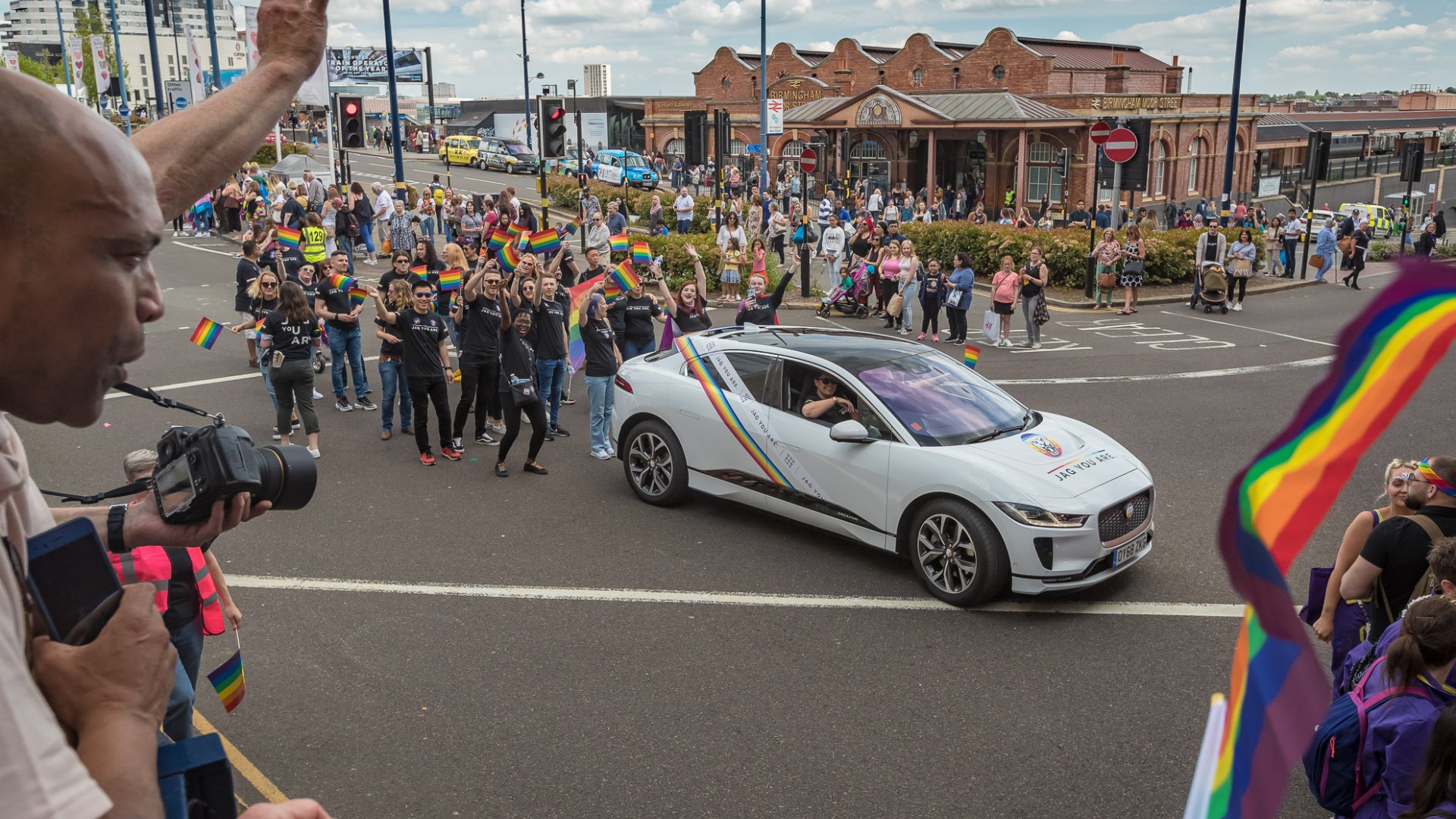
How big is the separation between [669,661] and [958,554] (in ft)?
7.01

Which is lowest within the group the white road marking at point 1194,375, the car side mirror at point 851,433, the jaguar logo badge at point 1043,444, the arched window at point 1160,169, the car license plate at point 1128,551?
the white road marking at point 1194,375

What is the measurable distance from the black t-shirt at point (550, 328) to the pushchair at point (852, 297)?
10.7m

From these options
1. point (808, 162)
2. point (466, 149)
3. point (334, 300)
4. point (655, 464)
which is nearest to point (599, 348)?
point (655, 464)

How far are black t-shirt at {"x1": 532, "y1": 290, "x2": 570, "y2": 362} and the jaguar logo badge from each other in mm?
5224

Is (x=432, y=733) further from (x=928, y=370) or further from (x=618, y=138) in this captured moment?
(x=618, y=138)

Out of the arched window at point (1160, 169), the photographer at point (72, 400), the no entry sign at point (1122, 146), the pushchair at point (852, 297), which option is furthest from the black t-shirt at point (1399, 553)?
the arched window at point (1160, 169)

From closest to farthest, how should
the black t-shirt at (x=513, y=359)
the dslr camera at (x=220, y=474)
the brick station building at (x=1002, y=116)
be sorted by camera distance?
the dslr camera at (x=220, y=474), the black t-shirt at (x=513, y=359), the brick station building at (x=1002, y=116)

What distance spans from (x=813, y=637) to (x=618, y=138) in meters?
64.8

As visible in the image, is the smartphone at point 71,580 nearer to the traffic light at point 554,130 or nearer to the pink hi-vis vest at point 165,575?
the pink hi-vis vest at point 165,575

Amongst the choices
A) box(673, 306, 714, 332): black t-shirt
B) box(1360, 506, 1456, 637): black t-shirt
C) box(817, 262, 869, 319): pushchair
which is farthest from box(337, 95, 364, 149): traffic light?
box(1360, 506, 1456, 637): black t-shirt

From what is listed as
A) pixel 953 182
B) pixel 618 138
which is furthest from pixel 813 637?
pixel 618 138

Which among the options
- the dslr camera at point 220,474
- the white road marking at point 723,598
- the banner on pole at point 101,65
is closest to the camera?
the dslr camera at point 220,474

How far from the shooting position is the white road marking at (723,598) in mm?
7496

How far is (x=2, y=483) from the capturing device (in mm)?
1439
